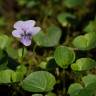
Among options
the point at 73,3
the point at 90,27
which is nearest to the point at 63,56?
the point at 90,27

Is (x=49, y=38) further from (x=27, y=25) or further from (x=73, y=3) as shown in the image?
(x=73, y=3)

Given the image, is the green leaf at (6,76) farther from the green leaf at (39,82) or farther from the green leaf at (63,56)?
the green leaf at (63,56)

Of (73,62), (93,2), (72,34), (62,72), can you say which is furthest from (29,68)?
(93,2)

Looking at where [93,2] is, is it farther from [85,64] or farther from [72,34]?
[85,64]

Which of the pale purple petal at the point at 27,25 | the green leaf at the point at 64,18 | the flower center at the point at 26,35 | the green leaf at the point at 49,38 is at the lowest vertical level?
the green leaf at the point at 64,18

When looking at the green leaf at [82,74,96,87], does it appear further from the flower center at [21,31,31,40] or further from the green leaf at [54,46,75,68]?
the flower center at [21,31,31,40]

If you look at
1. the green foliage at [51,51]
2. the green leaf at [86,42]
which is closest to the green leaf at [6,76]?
the green foliage at [51,51]

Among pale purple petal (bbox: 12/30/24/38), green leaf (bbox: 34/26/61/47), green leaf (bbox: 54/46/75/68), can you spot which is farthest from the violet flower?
green leaf (bbox: 34/26/61/47)
